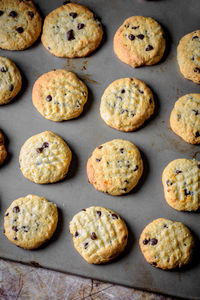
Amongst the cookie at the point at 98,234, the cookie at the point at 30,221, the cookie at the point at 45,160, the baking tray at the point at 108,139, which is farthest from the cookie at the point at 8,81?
the cookie at the point at 98,234

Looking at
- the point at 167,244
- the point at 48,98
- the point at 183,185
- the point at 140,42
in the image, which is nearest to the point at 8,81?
the point at 48,98

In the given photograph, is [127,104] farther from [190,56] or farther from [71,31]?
[71,31]

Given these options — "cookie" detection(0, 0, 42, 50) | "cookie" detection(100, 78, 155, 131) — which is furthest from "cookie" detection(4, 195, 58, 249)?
"cookie" detection(0, 0, 42, 50)

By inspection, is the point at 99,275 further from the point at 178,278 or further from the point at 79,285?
the point at 178,278

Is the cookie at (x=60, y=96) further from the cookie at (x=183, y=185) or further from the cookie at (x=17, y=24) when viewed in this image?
the cookie at (x=183, y=185)

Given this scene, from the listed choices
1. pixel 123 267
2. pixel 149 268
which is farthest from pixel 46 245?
pixel 149 268
